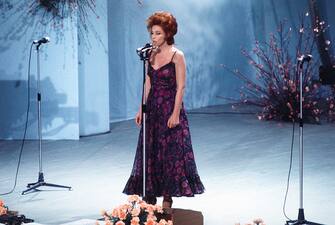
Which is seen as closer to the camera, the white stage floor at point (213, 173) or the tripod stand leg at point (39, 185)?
the white stage floor at point (213, 173)

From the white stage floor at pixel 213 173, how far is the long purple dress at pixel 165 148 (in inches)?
14.7

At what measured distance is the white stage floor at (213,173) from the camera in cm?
596

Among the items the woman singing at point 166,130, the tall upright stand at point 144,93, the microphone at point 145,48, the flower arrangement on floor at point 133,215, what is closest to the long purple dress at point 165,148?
the woman singing at point 166,130

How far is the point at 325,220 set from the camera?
5598mm

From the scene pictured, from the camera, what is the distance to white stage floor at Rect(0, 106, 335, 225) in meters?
5.96

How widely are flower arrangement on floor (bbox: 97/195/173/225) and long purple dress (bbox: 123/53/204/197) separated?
160cm

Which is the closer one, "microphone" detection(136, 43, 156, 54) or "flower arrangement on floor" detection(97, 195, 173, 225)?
"flower arrangement on floor" detection(97, 195, 173, 225)

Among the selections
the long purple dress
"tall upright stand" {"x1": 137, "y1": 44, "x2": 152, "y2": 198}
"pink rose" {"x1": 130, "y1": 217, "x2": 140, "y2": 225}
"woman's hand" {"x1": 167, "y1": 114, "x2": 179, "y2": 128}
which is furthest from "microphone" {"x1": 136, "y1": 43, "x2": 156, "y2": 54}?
"pink rose" {"x1": 130, "y1": 217, "x2": 140, "y2": 225}

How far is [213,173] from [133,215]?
363 cm

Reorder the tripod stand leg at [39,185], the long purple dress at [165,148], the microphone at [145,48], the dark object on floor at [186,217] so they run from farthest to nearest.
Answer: the tripod stand leg at [39,185]
the long purple dress at [165,148]
the microphone at [145,48]
the dark object on floor at [186,217]

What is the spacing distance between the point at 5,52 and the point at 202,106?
4.03 meters

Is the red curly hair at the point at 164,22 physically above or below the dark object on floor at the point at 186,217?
above

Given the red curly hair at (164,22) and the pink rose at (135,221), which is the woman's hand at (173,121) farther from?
the pink rose at (135,221)

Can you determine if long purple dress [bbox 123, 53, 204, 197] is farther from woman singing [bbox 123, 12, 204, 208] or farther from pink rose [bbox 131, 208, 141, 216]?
pink rose [bbox 131, 208, 141, 216]
